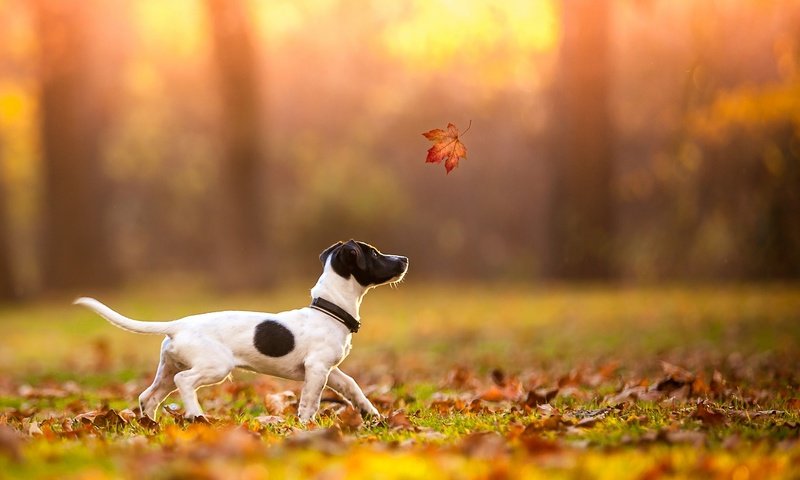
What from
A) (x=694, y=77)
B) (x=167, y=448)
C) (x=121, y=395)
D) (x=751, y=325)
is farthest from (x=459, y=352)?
(x=694, y=77)

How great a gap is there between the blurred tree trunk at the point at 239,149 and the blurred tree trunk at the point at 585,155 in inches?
245

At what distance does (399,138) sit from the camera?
103 ft

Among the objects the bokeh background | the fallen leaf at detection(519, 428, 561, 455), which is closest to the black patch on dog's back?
the fallen leaf at detection(519, 428, 561, 455)

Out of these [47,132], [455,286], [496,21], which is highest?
[496,21]

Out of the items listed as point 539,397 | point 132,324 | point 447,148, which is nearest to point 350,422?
point 132,324

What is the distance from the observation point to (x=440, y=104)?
3073cm

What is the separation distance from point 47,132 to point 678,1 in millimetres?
14814

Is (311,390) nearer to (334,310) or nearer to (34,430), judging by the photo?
(334,310)

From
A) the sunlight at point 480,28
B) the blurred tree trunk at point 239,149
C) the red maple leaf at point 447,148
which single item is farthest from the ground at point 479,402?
the sunlight at point 480,28

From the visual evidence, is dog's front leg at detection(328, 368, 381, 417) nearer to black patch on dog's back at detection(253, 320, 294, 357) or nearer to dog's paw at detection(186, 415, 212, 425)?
black patch on dog's back at detection(253, 320, 294, 357)

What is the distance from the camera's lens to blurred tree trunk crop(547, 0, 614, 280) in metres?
19.9

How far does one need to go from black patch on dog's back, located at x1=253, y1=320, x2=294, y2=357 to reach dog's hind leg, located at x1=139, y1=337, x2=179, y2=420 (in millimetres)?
547

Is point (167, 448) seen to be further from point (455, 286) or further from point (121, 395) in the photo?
point (455, 286)

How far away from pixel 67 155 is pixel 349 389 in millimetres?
18982
